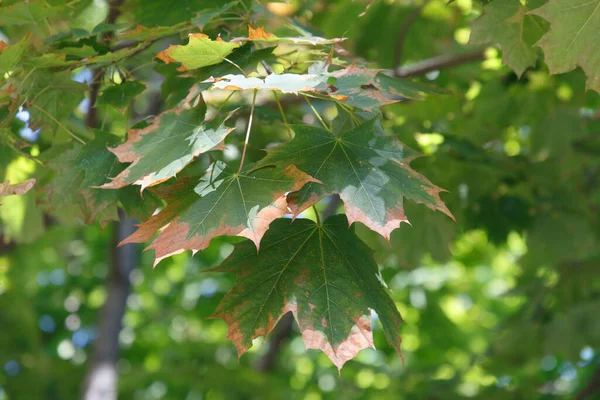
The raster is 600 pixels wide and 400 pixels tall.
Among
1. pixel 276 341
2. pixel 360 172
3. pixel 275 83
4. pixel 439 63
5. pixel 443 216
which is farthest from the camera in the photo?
pixel 276 341

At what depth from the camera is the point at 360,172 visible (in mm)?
1620

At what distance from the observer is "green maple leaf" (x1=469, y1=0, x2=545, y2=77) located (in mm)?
2018

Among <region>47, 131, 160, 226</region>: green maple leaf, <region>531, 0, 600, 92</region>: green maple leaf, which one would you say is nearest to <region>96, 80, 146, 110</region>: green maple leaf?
<region>47, 131, 160, 226</region>: green maple leaf

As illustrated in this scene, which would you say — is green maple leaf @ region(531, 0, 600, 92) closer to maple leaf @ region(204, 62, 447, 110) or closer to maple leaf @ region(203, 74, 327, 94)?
maple leaf @ region(204, 62, 447, 110)

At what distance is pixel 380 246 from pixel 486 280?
21.6ft

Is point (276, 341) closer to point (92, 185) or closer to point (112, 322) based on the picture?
point (112, 322)

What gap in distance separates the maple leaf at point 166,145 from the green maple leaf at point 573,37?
0.88 metres

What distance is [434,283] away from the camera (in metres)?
8.03

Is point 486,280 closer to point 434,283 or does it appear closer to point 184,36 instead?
point 434,283

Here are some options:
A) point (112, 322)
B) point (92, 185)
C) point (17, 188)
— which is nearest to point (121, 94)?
point (92, 185)

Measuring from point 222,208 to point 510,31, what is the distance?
3.58 ft

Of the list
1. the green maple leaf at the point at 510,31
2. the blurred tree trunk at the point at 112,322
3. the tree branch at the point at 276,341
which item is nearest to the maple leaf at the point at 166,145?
the green maple leaf at the point at 510,31

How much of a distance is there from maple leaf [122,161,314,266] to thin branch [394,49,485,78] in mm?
1722

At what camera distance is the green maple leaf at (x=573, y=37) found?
176cm
